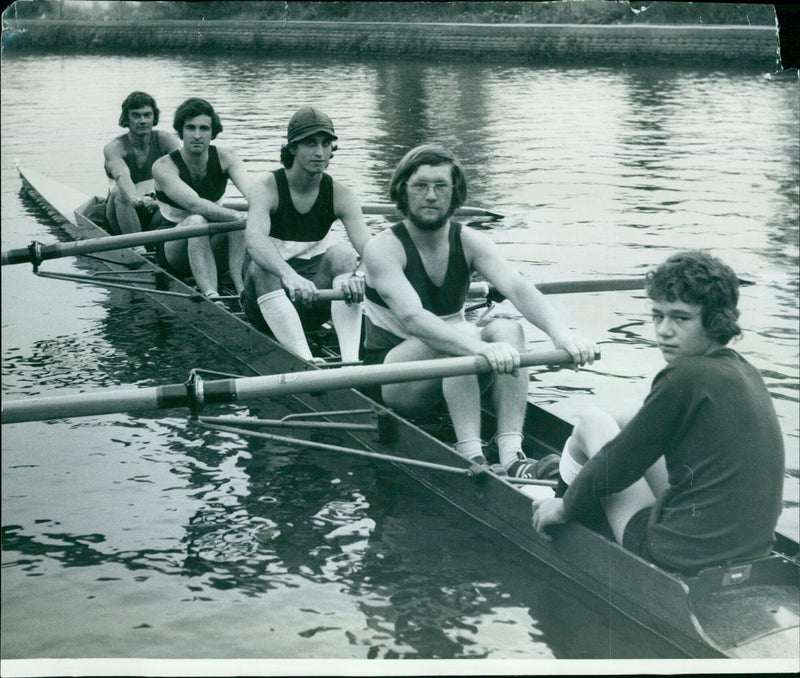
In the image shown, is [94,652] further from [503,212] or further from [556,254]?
[503,212]

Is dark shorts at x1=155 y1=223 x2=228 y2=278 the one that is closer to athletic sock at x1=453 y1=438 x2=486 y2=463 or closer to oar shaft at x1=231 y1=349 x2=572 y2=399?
oar shaft at x1=231 y1=349 x2=572 y2=399

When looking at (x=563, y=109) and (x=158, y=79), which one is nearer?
(x=158, y=79)

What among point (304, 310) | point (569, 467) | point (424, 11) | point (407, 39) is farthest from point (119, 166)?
point (569, 467)

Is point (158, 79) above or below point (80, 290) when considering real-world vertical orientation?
above

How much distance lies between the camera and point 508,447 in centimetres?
343

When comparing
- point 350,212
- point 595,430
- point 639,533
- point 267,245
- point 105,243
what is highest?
point 350,212

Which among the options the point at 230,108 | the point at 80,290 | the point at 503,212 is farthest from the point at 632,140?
the point at 80,290

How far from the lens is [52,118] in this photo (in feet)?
16.4

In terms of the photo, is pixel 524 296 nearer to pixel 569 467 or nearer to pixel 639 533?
pixel 569 467

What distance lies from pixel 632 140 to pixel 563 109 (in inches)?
61.4

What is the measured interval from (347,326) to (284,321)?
0.26m

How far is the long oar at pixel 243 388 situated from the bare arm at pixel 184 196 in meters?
2.15

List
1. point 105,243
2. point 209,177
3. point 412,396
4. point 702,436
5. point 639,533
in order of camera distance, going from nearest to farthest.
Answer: point 702,436, point 639,533, point 412,396, point 105,243, point 209,177

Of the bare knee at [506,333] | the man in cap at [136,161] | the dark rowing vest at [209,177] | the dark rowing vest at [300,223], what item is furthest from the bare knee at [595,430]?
the man in cap at [136,161]
